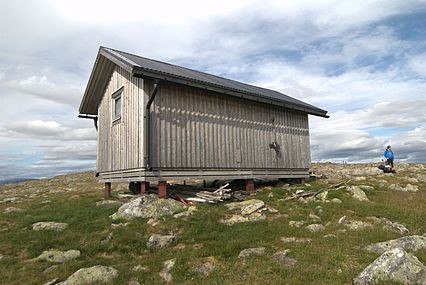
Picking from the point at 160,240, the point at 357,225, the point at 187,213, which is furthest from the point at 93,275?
the point at 357,225

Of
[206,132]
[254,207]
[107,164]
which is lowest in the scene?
[254,207]

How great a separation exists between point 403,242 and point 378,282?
9.51ft

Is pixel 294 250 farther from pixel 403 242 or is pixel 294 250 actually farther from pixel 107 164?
pixel 107 164

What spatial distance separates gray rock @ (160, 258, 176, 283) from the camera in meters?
7.29

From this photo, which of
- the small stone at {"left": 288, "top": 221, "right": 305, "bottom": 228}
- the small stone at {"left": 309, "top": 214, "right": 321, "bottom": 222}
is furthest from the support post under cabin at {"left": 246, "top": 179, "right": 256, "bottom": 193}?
the small stone at {"left": 288, "top": 221, "right": 305, "bottom": 228}

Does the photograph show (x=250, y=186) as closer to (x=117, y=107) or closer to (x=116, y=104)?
(x=117, y=107)

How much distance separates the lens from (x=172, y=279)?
23.7 ft

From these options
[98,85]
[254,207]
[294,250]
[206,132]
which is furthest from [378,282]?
[98,85]

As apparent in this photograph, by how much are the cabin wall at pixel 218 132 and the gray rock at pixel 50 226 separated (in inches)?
156

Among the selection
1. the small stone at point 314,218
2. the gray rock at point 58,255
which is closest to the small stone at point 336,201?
the small stone at point 314,218

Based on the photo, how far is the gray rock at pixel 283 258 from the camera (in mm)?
7633

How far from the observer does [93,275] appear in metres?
7.39

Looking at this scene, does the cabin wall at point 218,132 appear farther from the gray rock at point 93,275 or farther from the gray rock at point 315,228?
the gray rock at point 93,275

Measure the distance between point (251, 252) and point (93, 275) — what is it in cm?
370
